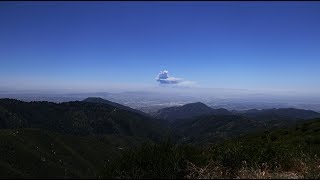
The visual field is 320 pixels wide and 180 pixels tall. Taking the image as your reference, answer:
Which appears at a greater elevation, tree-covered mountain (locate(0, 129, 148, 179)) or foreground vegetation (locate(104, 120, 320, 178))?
foreground vegetation (locate(104, 120, 320, 178))

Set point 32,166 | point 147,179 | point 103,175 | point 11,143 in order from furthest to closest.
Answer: point 11,143 → point 32,166 → point 103,175 → point 147,179

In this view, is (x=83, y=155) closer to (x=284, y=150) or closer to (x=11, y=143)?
(x=11, y=143)

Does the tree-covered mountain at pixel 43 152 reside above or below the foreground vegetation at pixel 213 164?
below

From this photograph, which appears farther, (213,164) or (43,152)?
(43,152)

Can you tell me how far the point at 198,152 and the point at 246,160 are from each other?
222 cm

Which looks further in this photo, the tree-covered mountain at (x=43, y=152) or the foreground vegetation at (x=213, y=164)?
the tree-covered mountain at (x=43, y=152)

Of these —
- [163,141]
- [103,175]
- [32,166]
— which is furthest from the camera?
[32,166]

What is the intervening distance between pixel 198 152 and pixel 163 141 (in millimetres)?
1637

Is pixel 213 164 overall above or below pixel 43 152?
above

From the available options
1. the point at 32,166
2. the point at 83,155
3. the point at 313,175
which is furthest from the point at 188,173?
the point at 83,155

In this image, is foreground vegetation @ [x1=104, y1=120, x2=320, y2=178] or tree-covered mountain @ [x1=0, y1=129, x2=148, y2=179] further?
tree-covered mountain @ [x1=0, y1=129, x2=148, y2=179]

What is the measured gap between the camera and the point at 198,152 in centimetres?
1080

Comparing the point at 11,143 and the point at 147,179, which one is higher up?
the point at 147,179

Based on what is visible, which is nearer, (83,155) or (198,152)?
(198,152)
